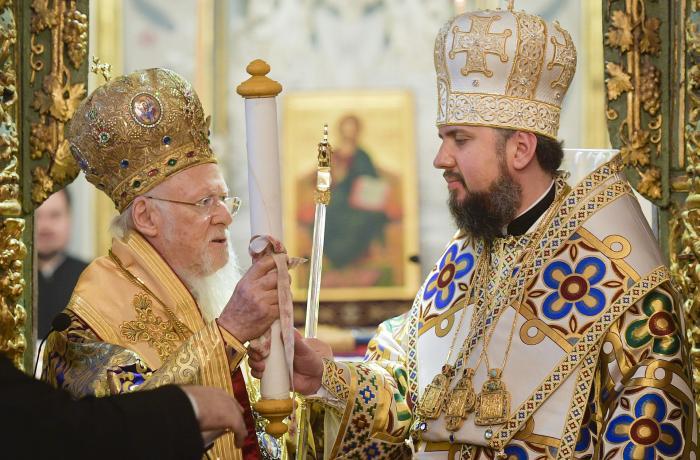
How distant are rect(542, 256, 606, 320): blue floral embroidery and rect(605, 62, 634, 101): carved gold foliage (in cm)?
102

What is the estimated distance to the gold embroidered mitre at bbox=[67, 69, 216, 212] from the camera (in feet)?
14.5

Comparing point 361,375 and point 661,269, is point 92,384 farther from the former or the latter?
point 661,269

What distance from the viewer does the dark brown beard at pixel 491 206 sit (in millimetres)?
4523

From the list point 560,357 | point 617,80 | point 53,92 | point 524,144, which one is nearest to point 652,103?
point 617,80

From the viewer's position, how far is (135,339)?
13.8 feet

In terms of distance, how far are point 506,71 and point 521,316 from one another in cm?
91

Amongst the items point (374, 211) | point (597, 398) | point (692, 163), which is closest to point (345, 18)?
point (374, 211)

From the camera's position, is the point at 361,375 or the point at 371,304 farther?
the point at 371,304

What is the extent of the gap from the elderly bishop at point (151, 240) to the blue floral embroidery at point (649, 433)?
4.12 feet

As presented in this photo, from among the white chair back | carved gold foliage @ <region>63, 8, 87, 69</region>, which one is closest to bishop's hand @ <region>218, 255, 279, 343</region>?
the white chair back

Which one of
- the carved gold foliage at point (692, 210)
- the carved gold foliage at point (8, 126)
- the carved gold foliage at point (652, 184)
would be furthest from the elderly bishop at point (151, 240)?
the carved gold foliage at point (652, 184)

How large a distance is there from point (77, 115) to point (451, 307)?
1.58 meters

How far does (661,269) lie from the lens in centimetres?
431

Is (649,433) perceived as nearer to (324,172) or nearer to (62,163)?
(324,172)
